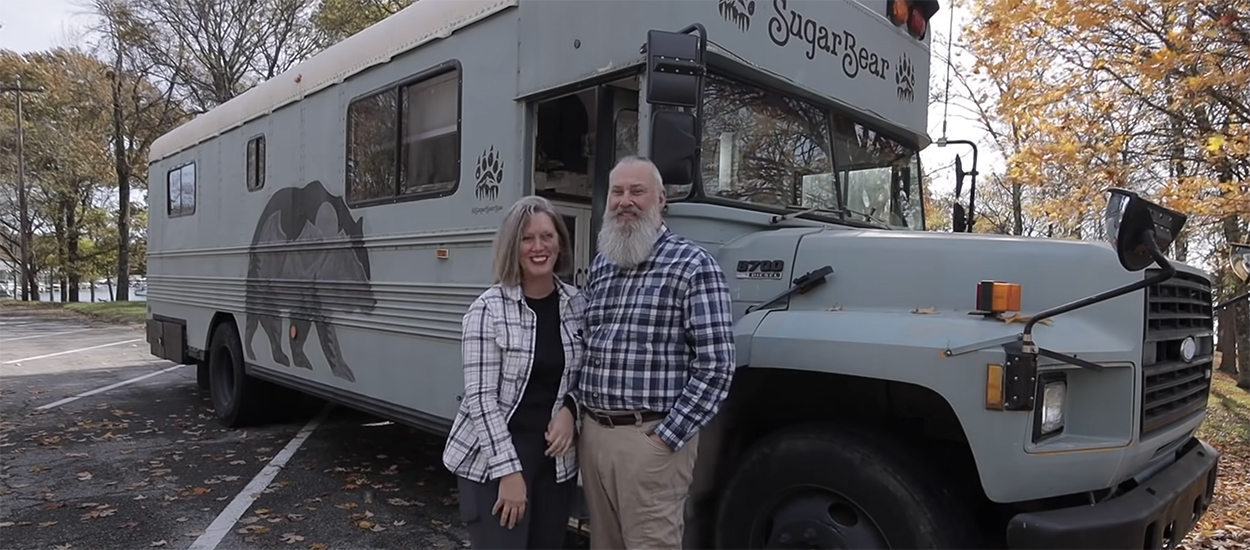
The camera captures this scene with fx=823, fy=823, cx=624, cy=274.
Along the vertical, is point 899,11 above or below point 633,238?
above

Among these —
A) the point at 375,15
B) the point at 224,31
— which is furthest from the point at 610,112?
the point at 224,31

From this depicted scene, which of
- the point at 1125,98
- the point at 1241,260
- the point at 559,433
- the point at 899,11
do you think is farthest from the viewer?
the point at 1125,98

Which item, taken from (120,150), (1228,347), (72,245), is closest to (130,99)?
(120,150)

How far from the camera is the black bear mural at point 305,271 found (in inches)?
218

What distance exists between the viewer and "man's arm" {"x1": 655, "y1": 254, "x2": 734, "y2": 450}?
259cm

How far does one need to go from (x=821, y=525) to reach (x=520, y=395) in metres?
1.16

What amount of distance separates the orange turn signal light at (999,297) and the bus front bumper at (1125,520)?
2.16 feet

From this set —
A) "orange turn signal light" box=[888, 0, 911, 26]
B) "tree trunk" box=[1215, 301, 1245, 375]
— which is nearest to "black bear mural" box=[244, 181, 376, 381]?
"orange turn signal light" box=[888, 0, 911, 26]

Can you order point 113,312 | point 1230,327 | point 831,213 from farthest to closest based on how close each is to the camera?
1. point 113,312
2. point 1230,327
3. point 831,213

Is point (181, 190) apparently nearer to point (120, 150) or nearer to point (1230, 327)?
point (1230, 327)

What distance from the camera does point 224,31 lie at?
23.8 metres

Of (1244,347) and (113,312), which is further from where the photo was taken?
(113,312)

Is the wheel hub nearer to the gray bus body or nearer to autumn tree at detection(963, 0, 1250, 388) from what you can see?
the gray bus body

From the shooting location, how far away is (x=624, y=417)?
8.75 feet
